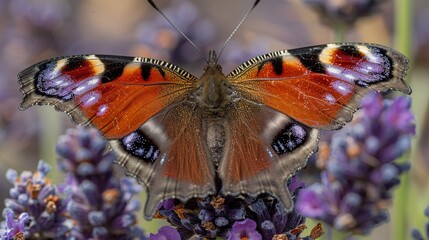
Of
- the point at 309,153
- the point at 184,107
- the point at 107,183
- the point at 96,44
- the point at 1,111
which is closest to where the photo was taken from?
the point at 107,183

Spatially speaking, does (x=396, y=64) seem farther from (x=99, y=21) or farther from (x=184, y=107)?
(x=99, y=21)

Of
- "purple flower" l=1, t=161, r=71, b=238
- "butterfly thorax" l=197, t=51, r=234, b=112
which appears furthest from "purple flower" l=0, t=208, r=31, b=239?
"butterfly thorax" l=197, t=51, r=234, b=112

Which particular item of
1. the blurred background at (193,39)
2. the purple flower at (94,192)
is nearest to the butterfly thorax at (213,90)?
the purple flower at (94,192)

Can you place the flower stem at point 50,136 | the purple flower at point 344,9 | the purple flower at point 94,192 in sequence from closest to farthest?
1. the purple flower at point 94,192
2. the purple flower at point 344,9
3. the flower stem at point 50,136

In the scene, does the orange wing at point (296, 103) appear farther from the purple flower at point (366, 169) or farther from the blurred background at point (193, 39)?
the blurred background at point (193, 39)

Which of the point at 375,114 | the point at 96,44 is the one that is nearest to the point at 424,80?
the point at 375,114

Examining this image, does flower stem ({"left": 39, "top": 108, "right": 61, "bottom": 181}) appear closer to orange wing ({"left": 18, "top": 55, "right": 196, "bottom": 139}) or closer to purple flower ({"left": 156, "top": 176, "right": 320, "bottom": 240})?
orange wing ({"left": 18, "top": 55, "right": 196, "bottom": 139})

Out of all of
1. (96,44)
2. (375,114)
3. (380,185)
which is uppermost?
(96,44)
